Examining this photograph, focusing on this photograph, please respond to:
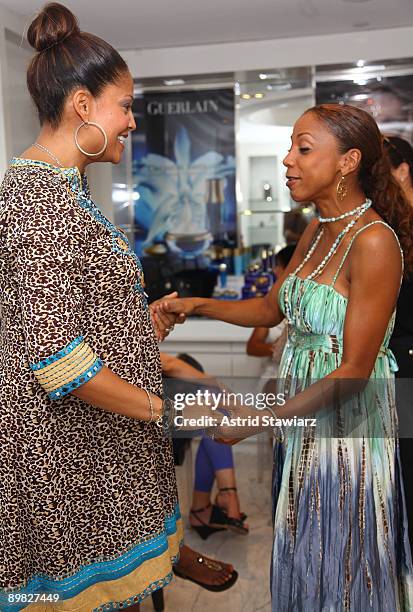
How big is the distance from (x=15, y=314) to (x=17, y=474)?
1.00ft

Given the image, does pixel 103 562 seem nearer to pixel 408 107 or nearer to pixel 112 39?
pixel 112 39

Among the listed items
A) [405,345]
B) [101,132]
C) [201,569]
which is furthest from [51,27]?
[201,569]

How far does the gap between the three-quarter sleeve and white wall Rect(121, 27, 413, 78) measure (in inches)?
116

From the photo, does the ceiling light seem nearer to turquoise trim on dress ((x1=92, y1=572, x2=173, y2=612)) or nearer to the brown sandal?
the brown sandal

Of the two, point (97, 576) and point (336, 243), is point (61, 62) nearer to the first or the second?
point (336, 243)

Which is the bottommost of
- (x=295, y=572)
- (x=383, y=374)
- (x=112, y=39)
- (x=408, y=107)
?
(x=295, y=572)

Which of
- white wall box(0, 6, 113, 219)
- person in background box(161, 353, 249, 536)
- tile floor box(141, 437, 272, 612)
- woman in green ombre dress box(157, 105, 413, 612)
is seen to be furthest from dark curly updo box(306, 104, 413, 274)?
white wall box(0, 6, 113, 219)

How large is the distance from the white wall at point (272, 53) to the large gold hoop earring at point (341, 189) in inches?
99.0

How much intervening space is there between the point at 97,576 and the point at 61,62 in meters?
0.97

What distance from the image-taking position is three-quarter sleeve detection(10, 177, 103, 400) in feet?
3.59

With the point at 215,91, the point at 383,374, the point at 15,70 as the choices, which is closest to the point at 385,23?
the point at 215,91

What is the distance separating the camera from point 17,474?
1.26 m

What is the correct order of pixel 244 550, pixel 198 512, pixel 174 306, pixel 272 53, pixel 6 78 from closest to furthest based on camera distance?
pixel 174 306 < pixel 244 550 < pixel 198 512 < pixel 6 78 < pixel 272 53

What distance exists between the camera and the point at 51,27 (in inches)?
46.7
